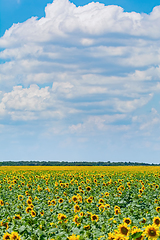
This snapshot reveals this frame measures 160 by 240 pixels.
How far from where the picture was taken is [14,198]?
703 inches

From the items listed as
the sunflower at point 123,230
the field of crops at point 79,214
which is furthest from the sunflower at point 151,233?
the sunflower at point 123,230

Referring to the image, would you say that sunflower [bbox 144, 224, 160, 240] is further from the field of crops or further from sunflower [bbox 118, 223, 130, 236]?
sunflower [bbox 118, 223, 130, 236]

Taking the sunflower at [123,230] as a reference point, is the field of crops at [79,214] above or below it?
below

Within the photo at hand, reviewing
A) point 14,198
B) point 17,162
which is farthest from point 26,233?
point 17,162

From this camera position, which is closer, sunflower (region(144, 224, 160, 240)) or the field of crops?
sunflower (region(144, 224, 160, 240))

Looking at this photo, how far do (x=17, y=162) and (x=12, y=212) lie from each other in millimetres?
113321

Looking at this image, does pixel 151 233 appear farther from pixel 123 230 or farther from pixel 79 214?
pixel 79 214

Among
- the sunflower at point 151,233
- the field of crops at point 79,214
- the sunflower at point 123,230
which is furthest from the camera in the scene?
the field of crops at point 79,214

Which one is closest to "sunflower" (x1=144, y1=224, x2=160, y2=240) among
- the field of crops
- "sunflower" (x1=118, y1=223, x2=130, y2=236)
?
the field of crops

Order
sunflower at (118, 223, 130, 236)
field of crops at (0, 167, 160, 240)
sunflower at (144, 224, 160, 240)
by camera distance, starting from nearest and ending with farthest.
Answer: sunflower at (144, 224, 160, 240) → sunflower at (118, 223, 130, 236) → field of crops at (0, 167, 160, 240)

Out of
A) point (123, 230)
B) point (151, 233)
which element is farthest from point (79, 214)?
point (151, 233)

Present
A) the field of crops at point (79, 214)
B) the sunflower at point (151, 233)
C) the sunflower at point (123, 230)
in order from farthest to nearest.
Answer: the field of crops at point (79, 214), the sunflower at point (123, 230), the sunflower at point (151, 233)

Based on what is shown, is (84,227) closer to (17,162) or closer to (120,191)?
(120,191)

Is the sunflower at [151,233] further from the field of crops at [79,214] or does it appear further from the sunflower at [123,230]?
the sunflower at [123,230]
